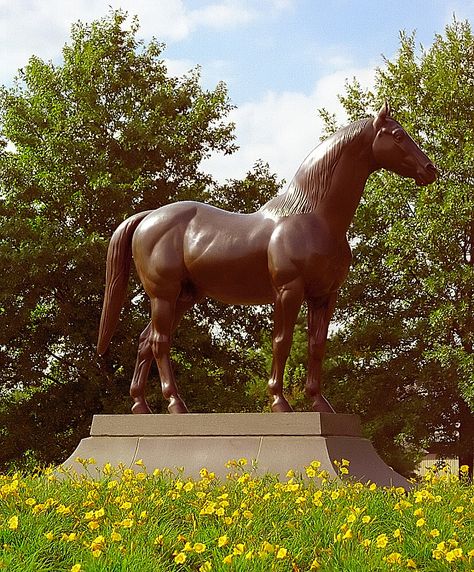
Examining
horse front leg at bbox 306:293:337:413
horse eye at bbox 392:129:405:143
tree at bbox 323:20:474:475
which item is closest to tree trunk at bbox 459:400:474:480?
tree at bbox 323:20:474:475

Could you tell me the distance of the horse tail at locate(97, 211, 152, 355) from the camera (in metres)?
8.47

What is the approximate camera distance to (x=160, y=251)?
8070mm

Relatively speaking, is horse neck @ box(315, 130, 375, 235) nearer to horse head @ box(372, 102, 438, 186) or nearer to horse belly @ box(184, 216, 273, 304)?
horse head @ box(372, 102, 438, 186)

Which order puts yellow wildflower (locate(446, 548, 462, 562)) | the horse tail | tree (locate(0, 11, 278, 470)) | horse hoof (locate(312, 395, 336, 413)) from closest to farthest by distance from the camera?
yellow wildflower (locate(446, 548, 462, 562)) < horse hoof (locate(312, 395, 336, 413)) < the horse tail < tree (locate(0, 11, 278, 470))

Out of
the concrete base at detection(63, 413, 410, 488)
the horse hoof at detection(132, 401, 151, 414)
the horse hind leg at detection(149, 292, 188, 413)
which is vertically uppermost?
the horse hind leg at detection(149, 292, 188, 413)

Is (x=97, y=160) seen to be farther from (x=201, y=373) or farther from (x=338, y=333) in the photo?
(x=338, y=333)

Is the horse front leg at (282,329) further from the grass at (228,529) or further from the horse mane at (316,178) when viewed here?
the grass at (228,529)

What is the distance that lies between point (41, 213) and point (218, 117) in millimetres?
5141

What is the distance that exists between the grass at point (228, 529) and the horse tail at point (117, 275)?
9.25 feet

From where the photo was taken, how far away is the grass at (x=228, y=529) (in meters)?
3.93

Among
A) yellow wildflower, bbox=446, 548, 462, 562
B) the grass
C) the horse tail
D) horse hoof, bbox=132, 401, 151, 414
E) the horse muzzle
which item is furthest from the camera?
the horse tail

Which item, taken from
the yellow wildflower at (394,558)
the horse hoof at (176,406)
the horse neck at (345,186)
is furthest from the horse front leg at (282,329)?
the yellow wildflower at (394,558)

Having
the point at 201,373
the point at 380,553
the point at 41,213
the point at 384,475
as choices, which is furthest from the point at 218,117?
the point at 380,553

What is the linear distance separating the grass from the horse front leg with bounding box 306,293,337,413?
1.81 metres
